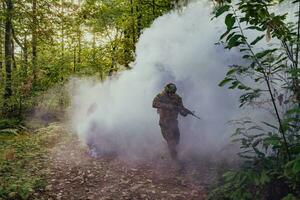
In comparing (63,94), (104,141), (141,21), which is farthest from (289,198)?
(63,94)

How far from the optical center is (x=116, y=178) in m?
8.54

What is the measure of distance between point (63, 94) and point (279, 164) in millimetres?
18937

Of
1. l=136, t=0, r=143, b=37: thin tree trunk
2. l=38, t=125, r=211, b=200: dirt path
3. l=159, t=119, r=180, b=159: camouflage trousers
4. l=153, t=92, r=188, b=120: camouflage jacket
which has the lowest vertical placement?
l=38, t=125, r=211, b=200: dirt path

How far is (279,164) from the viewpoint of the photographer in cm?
541

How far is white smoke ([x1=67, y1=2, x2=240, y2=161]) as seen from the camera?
35.5 feet

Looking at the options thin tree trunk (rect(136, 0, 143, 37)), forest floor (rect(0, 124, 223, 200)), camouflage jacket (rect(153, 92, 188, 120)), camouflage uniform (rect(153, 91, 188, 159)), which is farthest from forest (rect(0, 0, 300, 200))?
camouflage jacket (rect(153, 92, 188, 120))

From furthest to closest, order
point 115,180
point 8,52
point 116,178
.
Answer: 1. point 8,52
2. point 116,178
3. point 115,180

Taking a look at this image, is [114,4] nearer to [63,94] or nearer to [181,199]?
[63,94]

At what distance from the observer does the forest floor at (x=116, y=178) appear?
743cm

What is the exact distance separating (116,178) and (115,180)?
14cm

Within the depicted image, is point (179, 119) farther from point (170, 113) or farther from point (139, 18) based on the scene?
point (139, 18)

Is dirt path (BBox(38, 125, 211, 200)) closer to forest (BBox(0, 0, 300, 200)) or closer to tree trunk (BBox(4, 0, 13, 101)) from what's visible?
forest (BBox(0, 0, 300, 200))

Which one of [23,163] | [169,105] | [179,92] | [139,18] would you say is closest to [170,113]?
[169,105]

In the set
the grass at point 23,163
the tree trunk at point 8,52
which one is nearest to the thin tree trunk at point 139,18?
the tree trunk at point 8,52
